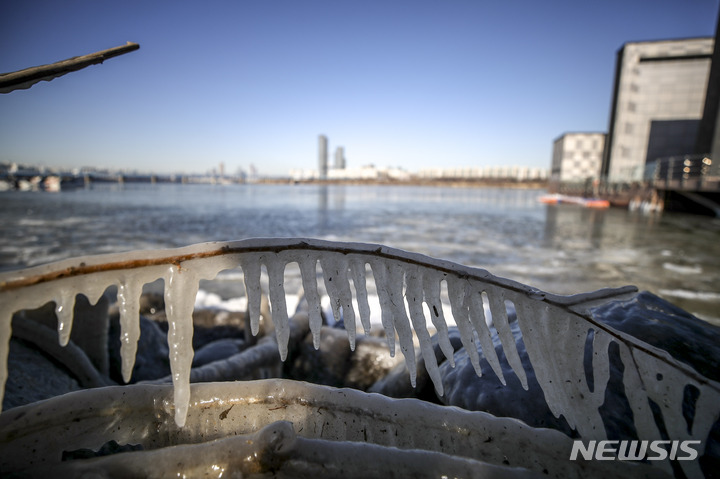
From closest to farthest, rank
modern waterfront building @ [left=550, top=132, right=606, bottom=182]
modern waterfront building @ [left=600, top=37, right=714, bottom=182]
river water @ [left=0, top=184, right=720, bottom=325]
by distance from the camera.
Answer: river water @ [left=0, top=184, right=720, bottom=325] < modern waterfront building @ [left=600, top=37, right=714, bottom=182] < modern waterfront building @ [left=550, top=132, right=606, bottom=182]

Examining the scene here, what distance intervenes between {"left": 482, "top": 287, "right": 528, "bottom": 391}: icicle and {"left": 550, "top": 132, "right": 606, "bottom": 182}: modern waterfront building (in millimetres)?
47710

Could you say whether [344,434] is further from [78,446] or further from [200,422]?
[78,446]

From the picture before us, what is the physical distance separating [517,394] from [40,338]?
102 inches

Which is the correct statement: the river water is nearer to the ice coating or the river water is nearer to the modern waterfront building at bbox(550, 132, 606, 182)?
the ice coating

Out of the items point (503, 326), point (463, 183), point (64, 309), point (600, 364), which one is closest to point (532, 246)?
point (600, 364)

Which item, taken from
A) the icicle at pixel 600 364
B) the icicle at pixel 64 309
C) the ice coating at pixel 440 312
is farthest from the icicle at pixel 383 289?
the icicle at pixel 64 309

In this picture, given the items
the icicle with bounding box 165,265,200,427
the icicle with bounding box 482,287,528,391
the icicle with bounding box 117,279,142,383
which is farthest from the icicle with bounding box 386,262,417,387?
the icicle with bounding box 117,279,142,383

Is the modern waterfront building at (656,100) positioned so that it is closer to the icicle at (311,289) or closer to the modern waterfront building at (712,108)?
the modern waterfront building at (712,108)

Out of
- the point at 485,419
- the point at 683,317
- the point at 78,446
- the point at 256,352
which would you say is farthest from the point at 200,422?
the point at 683,317

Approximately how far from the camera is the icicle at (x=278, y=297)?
1.02 metres

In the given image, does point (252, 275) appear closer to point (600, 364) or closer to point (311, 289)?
point (311, 289)

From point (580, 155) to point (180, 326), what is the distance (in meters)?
51.6

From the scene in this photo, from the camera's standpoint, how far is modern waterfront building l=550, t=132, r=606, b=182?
137 ft

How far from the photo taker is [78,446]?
3.06ft
